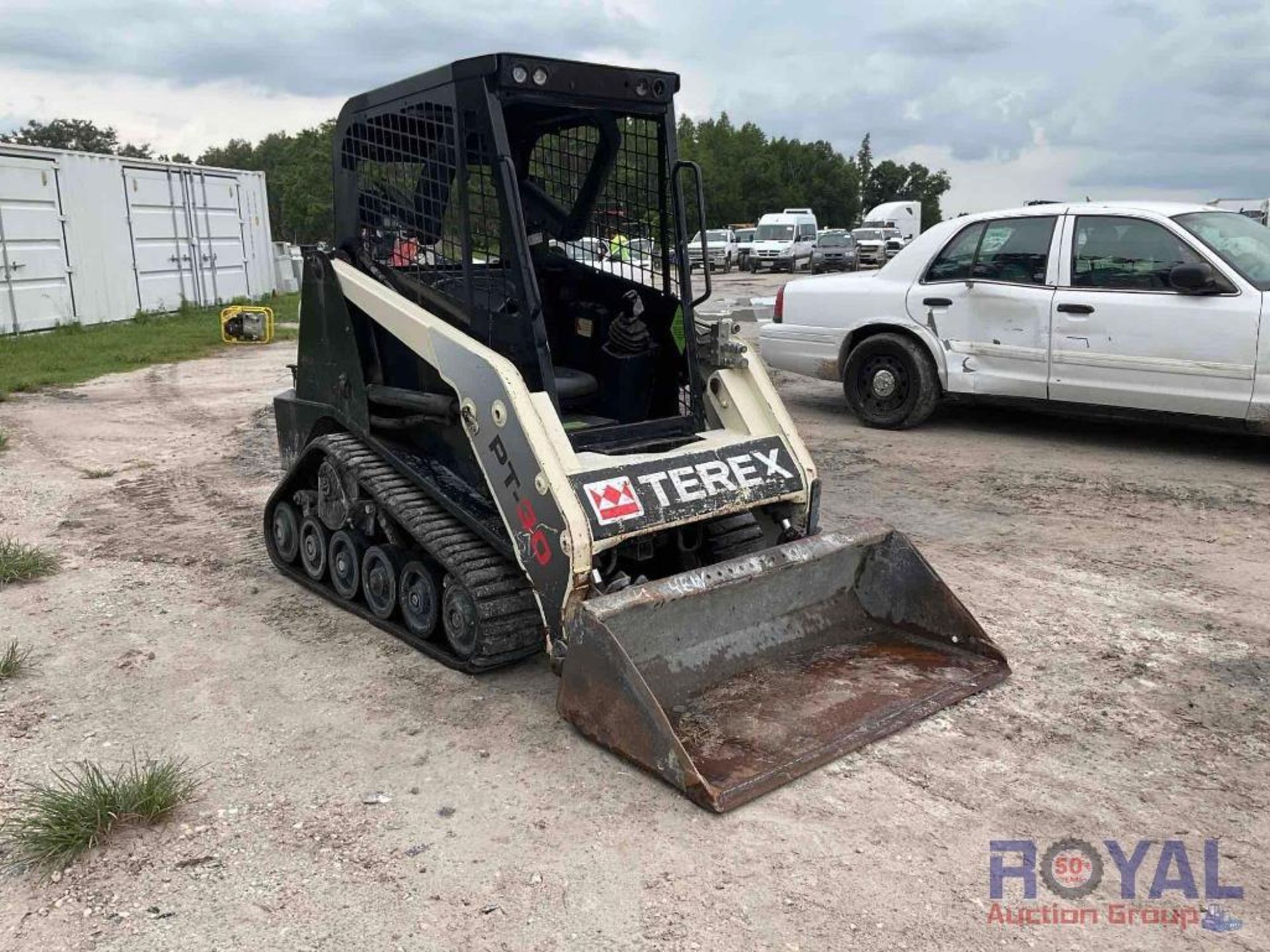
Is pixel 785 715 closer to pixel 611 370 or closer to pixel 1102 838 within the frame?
pixel 1102 838

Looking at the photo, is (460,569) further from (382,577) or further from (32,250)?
(32,250)

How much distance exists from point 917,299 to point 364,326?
16.5ft

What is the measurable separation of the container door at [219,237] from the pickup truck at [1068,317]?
16235 mm

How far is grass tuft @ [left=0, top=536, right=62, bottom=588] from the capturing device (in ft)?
18.3

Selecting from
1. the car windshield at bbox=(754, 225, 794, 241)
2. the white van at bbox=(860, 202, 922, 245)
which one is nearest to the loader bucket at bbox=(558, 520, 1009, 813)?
the car windshield at bbox=(754, 225, 794, 241)

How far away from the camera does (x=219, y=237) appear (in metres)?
22.3

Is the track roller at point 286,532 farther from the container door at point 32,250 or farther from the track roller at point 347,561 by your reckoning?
the container door at point 32,250

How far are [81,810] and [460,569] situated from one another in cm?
153

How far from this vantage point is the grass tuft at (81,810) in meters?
3.10

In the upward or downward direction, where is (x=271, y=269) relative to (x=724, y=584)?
upward

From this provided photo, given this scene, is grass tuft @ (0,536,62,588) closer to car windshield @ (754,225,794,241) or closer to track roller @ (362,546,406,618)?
track roller @ (362,546,406,618)

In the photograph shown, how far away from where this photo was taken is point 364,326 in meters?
5.06

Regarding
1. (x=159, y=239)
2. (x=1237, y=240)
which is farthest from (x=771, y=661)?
(x=159, y=239)

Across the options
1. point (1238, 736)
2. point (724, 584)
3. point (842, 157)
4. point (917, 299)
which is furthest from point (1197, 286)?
point (842, 157)
